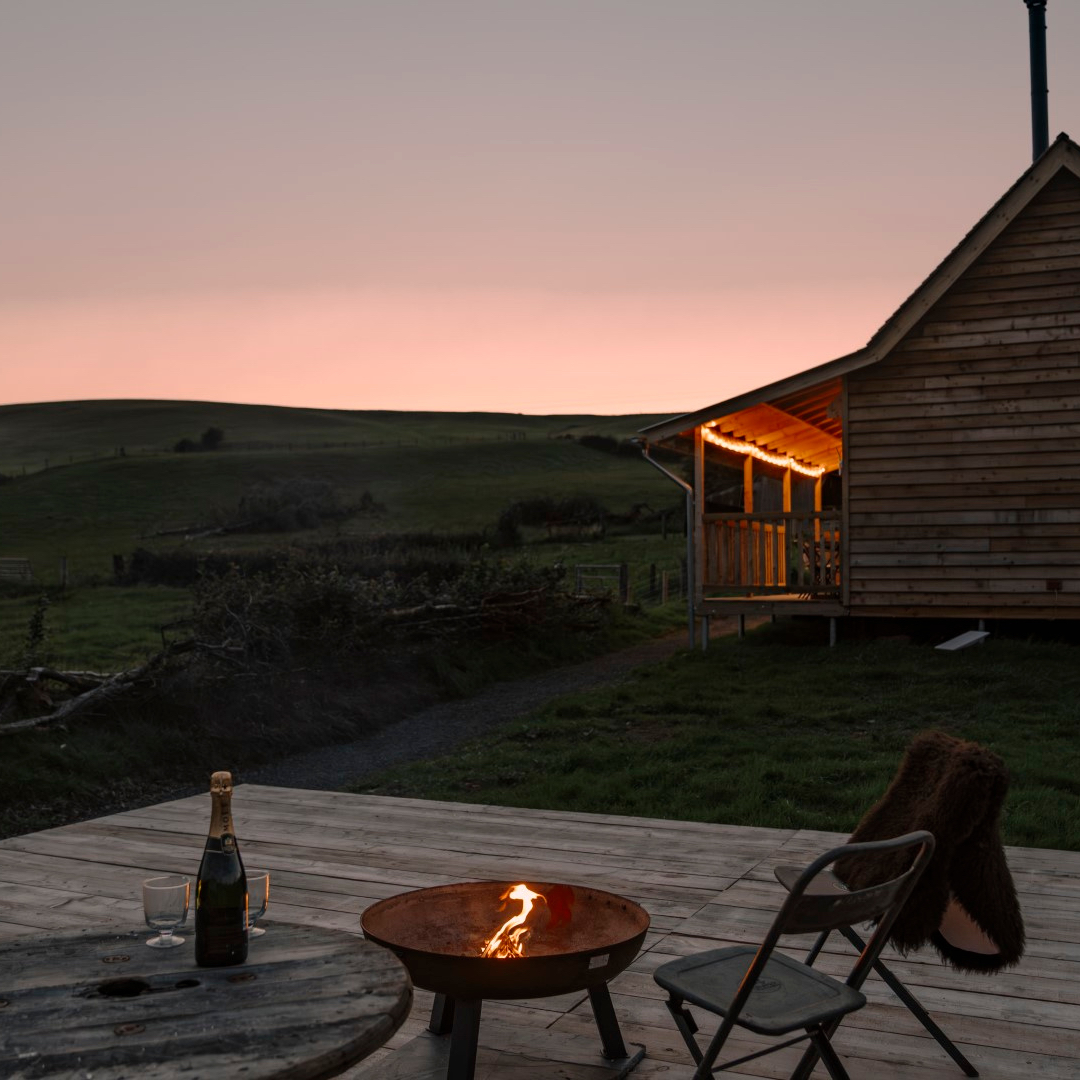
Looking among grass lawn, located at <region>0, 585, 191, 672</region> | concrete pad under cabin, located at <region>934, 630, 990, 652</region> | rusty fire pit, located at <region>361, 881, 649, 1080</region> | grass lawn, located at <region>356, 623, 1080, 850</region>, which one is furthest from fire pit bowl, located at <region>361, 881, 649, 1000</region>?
concrete pad under cabin, located at <region>934, 630, 990, 652</region>

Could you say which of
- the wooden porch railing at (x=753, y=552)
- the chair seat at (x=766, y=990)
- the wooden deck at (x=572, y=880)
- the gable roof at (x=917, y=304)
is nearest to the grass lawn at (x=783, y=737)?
the wooden porch railing at (x=753, y=552)

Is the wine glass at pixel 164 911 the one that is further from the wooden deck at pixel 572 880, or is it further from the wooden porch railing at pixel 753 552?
the wooden porch railing at pixel 753 552

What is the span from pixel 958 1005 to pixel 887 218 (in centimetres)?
1526

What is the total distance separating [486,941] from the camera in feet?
9.55

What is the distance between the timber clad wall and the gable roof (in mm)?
214

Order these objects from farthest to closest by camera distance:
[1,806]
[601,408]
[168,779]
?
[601,408]
[168,779]
[1,806]

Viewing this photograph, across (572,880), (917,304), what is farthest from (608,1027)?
(917,304)

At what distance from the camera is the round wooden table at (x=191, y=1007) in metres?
1.87

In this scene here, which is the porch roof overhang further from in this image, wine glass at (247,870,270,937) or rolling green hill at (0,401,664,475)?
rolling green hill at (0,401,664,475)

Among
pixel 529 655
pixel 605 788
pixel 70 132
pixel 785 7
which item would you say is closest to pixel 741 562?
pixel 529 655

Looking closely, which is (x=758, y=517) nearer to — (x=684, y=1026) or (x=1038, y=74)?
(x=1038, y=74)

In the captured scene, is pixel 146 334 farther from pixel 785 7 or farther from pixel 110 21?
pixel 785 7

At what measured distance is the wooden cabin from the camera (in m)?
13.1

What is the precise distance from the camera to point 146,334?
22750 millimetres
